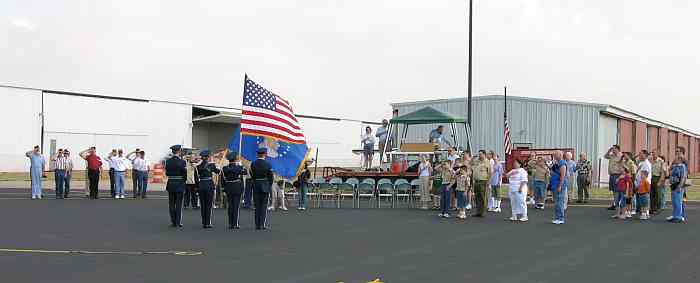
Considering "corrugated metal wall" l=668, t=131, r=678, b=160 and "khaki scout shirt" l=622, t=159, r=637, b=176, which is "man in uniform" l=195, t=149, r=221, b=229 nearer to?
"khaki scout shirt" l=622, t=159, r=637, b=176

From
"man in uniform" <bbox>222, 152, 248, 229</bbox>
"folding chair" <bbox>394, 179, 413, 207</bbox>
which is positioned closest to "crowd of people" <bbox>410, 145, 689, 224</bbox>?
"folding chair" <bbox>394, 179, 413, 207</bbox>

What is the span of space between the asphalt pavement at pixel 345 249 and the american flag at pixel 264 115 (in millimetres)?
2006

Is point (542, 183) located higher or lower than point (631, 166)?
lower

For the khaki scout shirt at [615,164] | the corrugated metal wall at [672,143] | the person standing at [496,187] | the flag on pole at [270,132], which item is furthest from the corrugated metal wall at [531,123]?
the corrugated metal wall at [672,143]

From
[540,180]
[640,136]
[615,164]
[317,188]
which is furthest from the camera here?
[640,136]

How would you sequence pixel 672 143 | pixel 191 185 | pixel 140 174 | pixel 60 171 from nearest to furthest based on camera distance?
pixel 191 185 → pixel 60 171 → pixel 140 174 → pixel 672 143

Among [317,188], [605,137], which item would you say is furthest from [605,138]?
[317,188]

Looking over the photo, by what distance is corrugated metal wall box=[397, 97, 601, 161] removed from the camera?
123 ft

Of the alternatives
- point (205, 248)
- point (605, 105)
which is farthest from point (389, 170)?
point (605, 105)

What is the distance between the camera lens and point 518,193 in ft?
56.2

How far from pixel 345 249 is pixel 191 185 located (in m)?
7.83

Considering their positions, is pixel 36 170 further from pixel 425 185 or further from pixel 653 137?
pixel 653 137

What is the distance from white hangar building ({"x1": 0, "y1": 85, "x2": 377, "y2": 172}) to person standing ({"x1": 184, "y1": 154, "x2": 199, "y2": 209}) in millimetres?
24801

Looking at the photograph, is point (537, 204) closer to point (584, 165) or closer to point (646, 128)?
point (584, 165)
